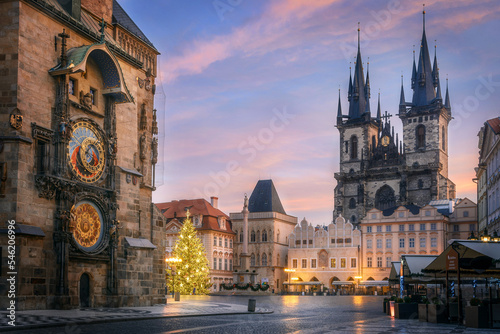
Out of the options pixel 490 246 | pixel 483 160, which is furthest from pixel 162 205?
pixel 490 246

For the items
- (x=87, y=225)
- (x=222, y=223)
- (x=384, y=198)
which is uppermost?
(x=384, y=198)

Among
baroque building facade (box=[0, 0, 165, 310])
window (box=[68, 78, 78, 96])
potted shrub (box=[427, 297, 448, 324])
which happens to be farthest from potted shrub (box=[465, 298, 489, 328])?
window (box=[68, 78, 78, 96])

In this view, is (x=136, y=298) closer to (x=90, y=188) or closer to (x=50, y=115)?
(x=90, y=188)

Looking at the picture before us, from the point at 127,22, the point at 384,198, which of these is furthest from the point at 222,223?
the point at 127,22

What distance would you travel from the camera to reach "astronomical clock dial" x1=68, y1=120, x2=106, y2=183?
27.4m

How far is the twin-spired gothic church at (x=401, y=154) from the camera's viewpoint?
101613mm

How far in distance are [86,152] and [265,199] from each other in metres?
76.4

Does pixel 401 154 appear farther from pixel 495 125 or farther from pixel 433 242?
pixel 495 125

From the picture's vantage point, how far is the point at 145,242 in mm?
31406

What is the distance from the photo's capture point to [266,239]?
324 feet

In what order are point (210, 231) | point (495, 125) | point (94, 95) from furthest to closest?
1. point (210, 231)
2. point (495, 125)
3. point (94, 95)

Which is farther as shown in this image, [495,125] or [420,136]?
[420,136]

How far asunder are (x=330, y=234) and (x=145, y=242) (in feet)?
221

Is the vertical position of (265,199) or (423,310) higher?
(265,199)
